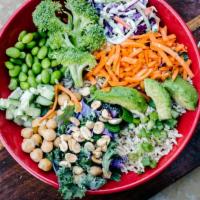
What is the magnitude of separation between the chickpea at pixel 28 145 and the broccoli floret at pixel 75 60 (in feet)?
1.13

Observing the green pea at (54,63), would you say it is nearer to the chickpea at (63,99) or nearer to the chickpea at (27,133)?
the chickpea at (63,99)

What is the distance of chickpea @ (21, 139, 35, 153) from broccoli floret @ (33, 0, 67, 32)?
513 millimetres

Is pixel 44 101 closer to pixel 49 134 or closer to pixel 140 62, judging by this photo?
pixel 49 134

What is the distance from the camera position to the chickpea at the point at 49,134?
2.37m

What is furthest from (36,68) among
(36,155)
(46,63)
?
(36,155)

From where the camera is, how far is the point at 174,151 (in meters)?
2.36

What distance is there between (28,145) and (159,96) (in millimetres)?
631

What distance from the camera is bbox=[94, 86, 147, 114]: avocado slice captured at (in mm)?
2305

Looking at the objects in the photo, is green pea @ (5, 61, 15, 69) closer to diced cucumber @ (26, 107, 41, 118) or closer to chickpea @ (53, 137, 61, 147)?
diced cucumber @ (26, 107, 41, 118)

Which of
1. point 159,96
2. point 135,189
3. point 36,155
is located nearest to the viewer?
point 159,96

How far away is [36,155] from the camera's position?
2.38m

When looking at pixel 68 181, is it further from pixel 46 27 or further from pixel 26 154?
pixel 46 27

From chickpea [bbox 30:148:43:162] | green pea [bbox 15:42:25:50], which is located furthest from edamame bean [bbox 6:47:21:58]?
chickpea [bbox 30:148:43:162]

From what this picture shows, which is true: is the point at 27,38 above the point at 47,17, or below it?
below
